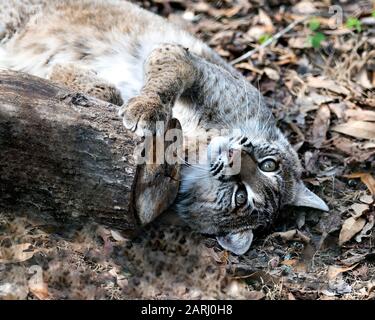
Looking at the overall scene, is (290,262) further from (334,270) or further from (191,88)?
(191,88)

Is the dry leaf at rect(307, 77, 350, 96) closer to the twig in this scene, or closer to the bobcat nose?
the twig

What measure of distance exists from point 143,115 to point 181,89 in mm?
788

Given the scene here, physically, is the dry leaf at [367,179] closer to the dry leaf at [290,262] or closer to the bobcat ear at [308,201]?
the bobcat ear at [308,201]

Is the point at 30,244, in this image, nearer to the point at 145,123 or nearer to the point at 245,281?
the point at 145,123

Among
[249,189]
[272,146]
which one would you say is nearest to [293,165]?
[272,146]

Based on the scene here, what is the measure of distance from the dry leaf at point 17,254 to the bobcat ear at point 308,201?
6.45 ft

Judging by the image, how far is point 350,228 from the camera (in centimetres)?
481

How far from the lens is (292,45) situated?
6.91 metres

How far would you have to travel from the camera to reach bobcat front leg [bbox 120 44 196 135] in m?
3.88

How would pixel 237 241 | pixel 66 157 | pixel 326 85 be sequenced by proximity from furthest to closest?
pixel 326 85 < pixel 237 241 < pixel 66 157

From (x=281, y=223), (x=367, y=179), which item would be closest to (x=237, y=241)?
(x=281, y=223)

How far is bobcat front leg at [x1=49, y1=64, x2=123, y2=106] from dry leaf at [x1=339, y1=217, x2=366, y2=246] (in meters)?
1.75

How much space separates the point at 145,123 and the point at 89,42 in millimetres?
1542

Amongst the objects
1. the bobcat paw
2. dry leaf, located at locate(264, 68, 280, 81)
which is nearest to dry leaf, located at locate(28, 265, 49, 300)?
the bobcat paw
